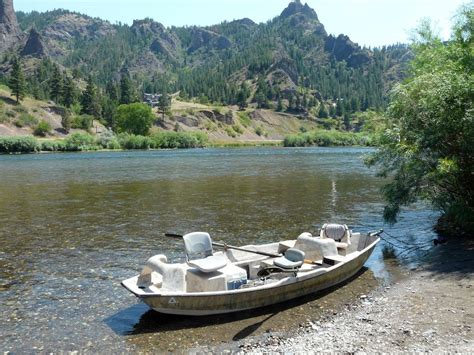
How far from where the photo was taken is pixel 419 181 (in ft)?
73.9

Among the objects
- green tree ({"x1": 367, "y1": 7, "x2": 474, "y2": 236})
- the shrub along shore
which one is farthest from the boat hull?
the shrub along shore

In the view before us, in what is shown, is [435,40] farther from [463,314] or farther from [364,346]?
[364,346]

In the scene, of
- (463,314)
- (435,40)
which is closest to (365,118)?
(435,40)

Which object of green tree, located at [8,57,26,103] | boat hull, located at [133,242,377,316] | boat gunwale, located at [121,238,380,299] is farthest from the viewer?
green tree, located at [8,57,26,103]

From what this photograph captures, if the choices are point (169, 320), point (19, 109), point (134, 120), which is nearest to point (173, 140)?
point (134, 120)

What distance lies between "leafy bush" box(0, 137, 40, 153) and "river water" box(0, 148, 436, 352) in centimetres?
8476

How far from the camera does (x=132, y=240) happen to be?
80.6 feet

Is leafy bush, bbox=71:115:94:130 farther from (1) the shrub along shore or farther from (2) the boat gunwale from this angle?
(2) the boat gunwale

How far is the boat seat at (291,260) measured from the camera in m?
15.0

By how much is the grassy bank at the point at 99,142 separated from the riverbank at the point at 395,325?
450 ft

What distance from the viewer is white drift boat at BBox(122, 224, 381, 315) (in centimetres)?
1331

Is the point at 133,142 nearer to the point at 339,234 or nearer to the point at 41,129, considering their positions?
the point at 41,129

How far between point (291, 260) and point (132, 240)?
1173cm

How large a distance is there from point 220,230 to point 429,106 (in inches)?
536
